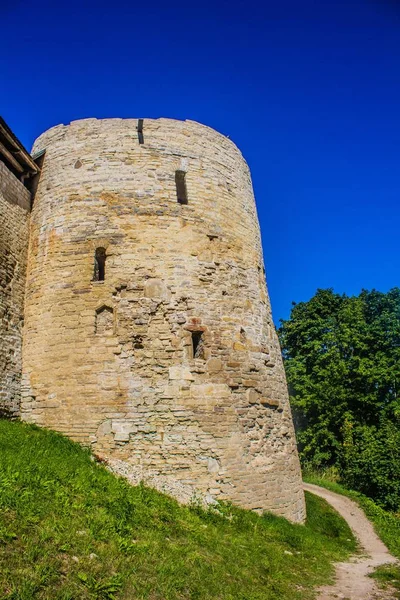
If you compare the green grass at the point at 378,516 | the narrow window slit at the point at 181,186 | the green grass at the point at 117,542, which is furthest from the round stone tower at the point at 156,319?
the green grass at the point at 378,516

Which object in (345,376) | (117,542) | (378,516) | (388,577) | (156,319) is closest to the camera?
(117,542)

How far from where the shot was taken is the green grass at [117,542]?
4.16 meters

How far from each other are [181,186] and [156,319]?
3788 mm

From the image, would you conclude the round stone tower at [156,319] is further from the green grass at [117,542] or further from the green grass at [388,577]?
the green grass at [388,577]

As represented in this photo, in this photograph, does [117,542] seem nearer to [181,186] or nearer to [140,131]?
[181,186]

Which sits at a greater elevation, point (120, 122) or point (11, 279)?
point (120, 122)

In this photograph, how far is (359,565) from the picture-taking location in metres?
7.89

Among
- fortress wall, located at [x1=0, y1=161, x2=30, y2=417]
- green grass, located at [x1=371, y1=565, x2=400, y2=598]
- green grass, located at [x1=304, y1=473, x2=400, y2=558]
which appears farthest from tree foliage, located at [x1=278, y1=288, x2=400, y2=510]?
fortress wall, located at [x1=0, y1=161, x2=30, y2=417]

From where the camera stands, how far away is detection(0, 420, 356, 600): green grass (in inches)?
164

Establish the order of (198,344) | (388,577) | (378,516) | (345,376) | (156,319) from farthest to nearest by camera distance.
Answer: (345,376) < (378,516) < (198,344) < (156,319) < (388,577)

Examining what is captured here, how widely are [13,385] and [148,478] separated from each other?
12.0ft

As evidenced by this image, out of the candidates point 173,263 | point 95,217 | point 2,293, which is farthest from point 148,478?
point 95,217

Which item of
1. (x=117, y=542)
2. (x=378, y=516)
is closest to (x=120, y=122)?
(x=117, y=542)

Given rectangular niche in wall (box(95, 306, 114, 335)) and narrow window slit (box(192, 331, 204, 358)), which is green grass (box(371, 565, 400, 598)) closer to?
narrow window slit (box(192, 331, 204, 358))
